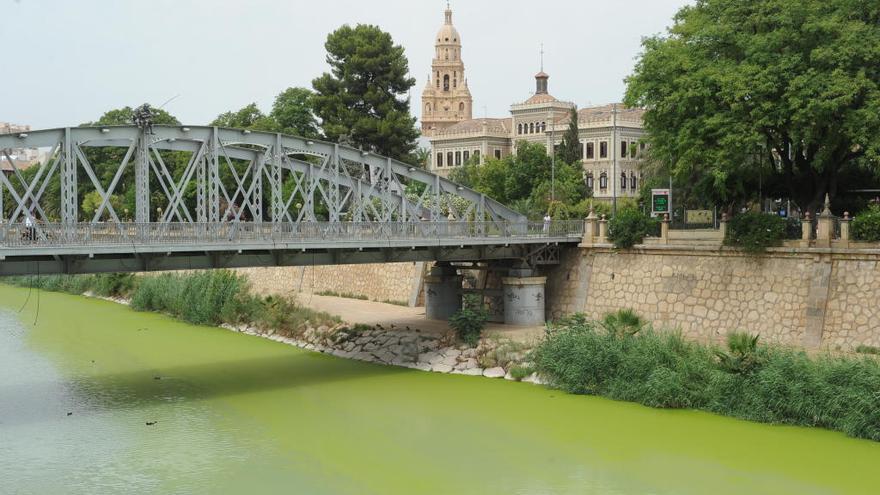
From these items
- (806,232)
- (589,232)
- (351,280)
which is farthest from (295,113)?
(806,232)

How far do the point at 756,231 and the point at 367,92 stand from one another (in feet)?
97.8

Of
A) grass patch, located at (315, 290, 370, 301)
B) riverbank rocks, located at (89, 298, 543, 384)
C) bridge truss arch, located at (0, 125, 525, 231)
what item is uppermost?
bridge truss arch, located at (0, 125, 525, 231)

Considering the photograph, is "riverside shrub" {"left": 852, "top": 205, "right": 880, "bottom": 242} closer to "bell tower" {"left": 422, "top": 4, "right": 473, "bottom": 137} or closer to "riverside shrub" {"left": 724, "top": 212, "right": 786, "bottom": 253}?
"riverside shrub" {"left": 724, "top": 212, "right": 786, "bottom": 253}

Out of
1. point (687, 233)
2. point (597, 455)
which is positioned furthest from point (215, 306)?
point (597, 455)

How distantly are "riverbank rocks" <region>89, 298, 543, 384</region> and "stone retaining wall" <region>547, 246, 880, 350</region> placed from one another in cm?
490

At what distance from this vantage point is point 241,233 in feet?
76.4

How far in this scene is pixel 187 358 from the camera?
1123 inches

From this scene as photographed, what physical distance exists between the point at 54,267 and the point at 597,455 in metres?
12.0

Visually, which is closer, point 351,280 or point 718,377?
point 718,377

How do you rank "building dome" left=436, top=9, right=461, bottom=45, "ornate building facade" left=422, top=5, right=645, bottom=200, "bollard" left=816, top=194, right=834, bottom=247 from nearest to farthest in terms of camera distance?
"bollard" left=816, top=194, right=834, bottom=247 < "ornate building facade" left=422, top=5, right=645, bottom=200 < "building dome" left=436, top=9, right=461, bottom=45

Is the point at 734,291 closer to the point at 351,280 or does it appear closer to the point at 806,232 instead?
the point at 806,232

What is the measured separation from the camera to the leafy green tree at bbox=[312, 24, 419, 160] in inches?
2026

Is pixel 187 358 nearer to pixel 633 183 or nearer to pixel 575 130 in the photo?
pixel 575 130

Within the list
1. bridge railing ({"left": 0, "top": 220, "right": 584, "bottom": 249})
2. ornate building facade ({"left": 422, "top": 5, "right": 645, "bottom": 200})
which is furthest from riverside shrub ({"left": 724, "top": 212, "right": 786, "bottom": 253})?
ornate building facade ({"left": 422, "top": 5, "right": 645, "bottom": 200})
